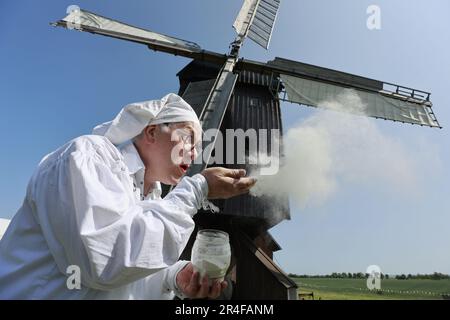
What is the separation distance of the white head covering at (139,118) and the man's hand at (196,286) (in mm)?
1127

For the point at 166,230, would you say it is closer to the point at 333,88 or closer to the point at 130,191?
the point at 130,191

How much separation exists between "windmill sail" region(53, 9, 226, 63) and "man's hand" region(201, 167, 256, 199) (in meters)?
15.1

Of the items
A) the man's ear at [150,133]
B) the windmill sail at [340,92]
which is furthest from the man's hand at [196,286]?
the windmill sail at [340,92]

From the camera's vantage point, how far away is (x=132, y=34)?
16578 mm

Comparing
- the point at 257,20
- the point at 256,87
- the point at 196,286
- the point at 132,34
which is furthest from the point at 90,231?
the point at 257,20

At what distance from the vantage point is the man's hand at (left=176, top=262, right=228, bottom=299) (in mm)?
2104

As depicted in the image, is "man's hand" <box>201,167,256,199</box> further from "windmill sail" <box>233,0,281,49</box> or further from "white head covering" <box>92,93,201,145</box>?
"windmill sail" <box>233,0,281,49</box>

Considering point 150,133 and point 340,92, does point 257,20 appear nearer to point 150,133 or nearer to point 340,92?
point 340,92

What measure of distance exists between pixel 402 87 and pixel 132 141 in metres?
18.9

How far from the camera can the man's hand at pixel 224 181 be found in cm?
226

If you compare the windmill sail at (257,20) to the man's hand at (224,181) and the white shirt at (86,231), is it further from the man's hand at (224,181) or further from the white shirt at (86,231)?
the white shirt at (86,231)

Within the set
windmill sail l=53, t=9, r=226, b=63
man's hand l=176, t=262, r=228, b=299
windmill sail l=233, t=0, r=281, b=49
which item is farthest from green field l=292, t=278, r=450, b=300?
windmill sail l=233, t=0, r=281, b=49
